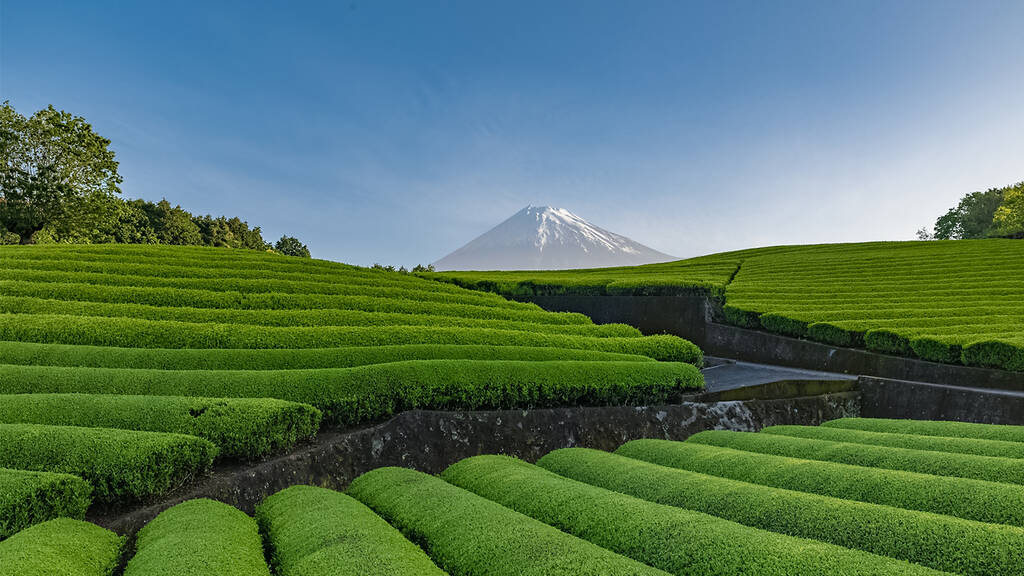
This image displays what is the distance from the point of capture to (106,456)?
17.0 ft

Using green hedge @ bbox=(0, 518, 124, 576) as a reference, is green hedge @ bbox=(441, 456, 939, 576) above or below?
above

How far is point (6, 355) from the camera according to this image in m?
7.81

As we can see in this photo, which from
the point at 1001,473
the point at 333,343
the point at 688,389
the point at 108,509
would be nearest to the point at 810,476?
the point at 1001,473

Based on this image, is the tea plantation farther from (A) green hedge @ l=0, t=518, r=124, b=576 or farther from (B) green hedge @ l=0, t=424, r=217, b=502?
(A) green hedge @ l=0, t=518, r=124, b=576

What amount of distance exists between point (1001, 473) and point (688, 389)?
560cm

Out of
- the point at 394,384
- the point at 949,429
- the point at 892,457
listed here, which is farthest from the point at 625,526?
the point at 949,429

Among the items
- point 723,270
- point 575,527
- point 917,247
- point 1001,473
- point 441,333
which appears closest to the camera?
point 575,527

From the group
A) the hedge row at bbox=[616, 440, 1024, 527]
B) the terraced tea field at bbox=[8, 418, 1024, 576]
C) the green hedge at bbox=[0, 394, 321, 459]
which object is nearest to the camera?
the terraced tea field at bbox=[8, 418, 1024, 576]

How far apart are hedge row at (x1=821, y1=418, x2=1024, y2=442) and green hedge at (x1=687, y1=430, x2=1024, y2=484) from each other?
169 cm

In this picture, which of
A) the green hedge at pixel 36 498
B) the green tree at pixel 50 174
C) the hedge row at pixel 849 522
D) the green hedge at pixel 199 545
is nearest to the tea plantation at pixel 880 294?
the hedge row at pixel 849 522

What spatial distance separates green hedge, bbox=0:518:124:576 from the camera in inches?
135

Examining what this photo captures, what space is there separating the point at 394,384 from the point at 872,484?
5.91 metres

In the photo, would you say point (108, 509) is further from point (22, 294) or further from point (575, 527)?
point (22, 294)

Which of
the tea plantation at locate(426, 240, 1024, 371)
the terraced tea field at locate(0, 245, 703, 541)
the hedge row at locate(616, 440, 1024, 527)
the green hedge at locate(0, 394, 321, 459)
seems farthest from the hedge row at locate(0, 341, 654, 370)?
the tea plantation at locate(426, 240, 1024, 371)
